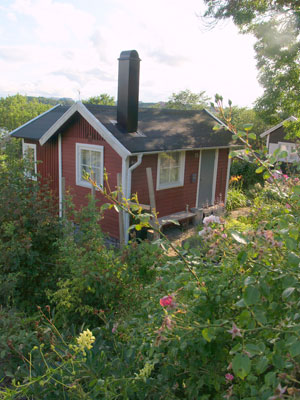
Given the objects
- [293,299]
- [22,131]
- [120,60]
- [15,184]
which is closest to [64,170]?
[22,131]

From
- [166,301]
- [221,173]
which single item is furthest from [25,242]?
[221,173]

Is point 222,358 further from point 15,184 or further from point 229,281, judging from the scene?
point 15,184

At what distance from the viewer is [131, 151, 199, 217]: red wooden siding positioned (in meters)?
9.88

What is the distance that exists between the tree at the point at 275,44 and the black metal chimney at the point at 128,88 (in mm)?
5630

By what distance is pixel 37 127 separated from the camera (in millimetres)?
13141

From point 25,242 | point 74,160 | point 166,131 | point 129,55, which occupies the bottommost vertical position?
point 25,242

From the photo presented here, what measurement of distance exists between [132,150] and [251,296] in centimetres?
770

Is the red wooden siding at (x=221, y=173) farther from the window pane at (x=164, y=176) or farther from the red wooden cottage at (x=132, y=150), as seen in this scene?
the window pane at (x=164, y=176)

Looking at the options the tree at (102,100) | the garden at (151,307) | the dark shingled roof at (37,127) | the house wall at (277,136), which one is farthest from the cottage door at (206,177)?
the tree at (102,100)

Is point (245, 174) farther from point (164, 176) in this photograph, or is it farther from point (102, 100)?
point (102, 100)

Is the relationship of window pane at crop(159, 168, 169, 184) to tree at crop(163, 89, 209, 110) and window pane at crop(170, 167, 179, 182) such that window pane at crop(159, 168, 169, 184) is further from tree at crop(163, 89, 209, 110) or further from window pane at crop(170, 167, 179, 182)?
tree at crop(163, 89, 209, 110)

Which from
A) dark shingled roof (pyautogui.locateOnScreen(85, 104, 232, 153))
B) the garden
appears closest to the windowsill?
dark shingled roof (pyautogui.locateOnScreen(85, 104, 232, 153))

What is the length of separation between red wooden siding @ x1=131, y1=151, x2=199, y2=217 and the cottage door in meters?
0.32

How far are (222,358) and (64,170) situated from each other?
10.0m
